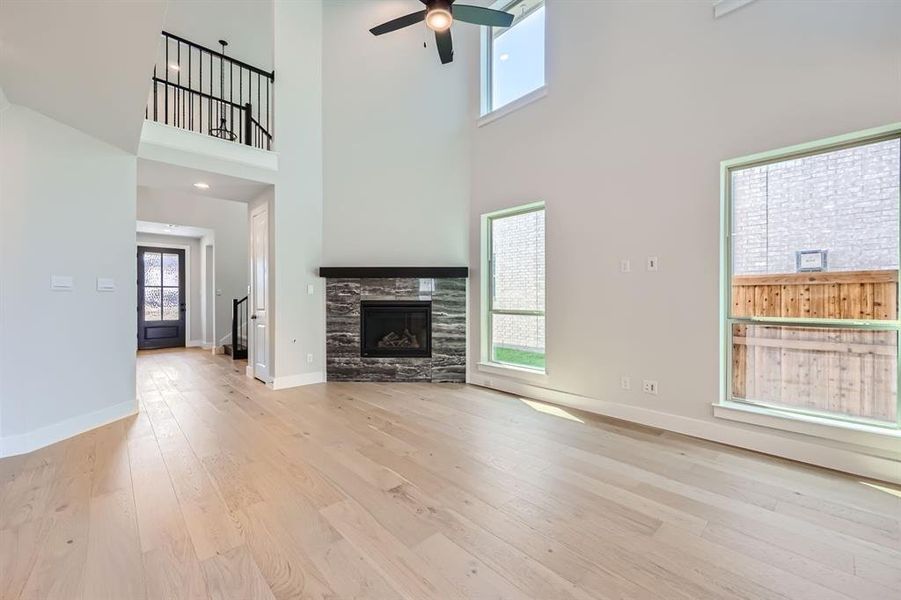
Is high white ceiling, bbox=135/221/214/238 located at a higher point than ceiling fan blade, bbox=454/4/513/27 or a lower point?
lower

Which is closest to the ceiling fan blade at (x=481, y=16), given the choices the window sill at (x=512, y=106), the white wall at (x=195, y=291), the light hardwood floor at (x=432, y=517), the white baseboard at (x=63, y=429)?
the window sill at (x=512, y=106)

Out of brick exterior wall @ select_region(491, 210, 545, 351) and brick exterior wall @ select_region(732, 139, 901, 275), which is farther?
brick exterior wall @ select_region(491, 210, 545, 351)

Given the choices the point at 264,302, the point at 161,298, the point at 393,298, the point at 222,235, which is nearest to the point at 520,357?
the point at 393,298

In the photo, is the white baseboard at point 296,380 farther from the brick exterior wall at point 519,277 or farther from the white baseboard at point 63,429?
the brick exterior wall at point 519,277

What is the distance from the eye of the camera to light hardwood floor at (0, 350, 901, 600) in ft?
4.95

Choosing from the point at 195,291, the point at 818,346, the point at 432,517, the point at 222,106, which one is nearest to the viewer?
the point at 432,517

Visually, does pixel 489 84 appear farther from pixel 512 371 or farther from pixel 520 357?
pixel 512 371

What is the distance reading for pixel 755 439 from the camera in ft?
9.17

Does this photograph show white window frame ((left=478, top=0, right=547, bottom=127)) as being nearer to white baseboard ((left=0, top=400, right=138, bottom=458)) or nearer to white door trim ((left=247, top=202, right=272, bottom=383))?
white door trim ((left=247, top=202, right=272, bottom=383))

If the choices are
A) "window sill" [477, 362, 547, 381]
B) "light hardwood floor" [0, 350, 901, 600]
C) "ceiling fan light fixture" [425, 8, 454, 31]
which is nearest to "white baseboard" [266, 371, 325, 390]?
"light hardwood floor" [0, 350, 901, 600]

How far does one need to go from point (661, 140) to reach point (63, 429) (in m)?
5.39

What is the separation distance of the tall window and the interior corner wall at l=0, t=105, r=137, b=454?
5.21 meters

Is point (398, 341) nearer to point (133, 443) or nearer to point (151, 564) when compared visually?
point (133, 443)

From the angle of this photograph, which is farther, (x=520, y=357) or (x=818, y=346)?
(x=520, y=357)
